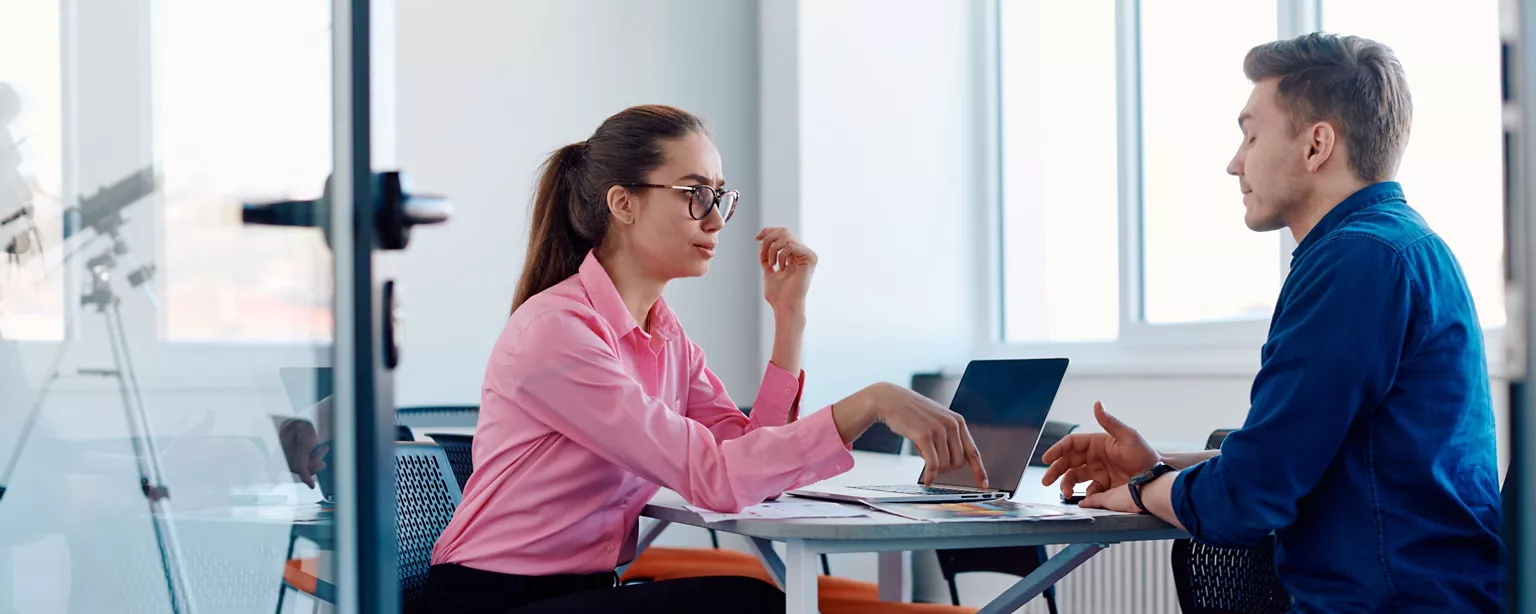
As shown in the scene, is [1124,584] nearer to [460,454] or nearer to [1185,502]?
[460,454]

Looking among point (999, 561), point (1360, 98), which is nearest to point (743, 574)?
point (999, 561)

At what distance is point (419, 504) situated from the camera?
2.14 meters

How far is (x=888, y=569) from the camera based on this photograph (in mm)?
2543

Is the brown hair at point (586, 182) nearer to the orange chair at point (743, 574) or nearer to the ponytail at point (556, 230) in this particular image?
the ponytail at point (556, 230)

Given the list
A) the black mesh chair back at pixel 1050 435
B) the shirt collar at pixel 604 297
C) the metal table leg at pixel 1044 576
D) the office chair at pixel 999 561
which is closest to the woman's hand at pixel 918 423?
the metal table leg at pixel 1044 576

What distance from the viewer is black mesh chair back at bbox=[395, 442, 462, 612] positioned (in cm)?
205

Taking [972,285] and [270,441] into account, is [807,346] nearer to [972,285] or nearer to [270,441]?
[972,285]

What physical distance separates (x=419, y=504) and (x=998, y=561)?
1.66 meters

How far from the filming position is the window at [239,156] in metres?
0.88

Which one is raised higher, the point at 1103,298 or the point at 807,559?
the point at 1103,298

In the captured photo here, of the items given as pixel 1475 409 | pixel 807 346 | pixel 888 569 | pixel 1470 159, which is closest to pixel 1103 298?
pixel 807 346

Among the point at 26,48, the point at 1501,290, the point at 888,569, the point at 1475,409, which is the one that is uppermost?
the point at 26,48

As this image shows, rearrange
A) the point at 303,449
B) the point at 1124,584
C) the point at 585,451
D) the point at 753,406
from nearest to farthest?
1. the point at 303,449
2. the point at 585,451
3. the point at 753,406
4. the point at 1124,584

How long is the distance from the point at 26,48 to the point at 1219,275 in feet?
12.0
